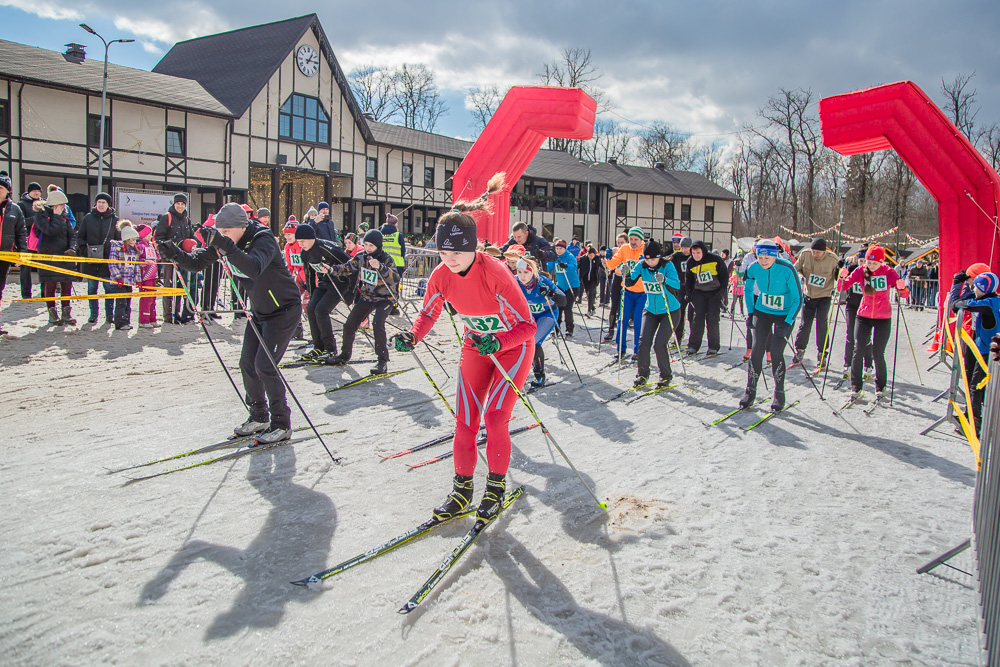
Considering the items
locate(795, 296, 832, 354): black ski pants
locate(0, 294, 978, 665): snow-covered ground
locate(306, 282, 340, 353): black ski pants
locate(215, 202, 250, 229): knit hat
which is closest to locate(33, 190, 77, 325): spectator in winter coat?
locate(0, 294, 978, 665): snow-covered ground

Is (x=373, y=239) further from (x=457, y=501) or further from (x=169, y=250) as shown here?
(x=457, y=501)

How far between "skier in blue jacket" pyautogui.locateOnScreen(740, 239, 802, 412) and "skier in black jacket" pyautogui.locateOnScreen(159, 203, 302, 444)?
16.1ft

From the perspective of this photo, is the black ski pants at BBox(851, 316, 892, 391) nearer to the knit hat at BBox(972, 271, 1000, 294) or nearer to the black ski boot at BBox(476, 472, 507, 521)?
the knit hat at BBox(972, 271, 1000, 294)

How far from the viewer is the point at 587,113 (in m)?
14.6

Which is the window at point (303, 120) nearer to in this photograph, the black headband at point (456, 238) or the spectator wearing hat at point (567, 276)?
the spectator wearing hat at point (567, 276)

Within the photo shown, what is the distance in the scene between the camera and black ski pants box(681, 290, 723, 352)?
9.99 m

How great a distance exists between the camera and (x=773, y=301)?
262 inches

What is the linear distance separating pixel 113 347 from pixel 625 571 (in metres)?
8.22

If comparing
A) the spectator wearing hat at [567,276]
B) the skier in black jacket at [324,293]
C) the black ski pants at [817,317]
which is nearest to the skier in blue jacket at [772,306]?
the black ski pants at [817,317]

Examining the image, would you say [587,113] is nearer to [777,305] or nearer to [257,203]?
[777,305]

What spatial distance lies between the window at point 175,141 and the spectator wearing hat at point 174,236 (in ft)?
49.5

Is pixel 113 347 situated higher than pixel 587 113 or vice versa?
pixel 587 113

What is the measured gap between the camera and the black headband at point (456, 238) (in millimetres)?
3607

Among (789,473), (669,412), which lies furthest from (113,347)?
(789,473)
